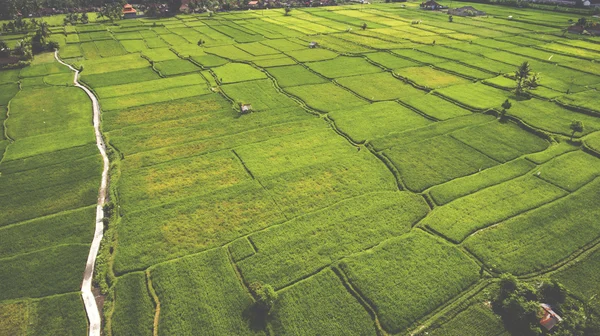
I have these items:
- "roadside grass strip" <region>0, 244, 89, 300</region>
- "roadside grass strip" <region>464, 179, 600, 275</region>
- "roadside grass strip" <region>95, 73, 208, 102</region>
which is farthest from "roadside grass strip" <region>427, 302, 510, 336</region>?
"roadside grass strip" <region>95, 73, 208, 102</region>

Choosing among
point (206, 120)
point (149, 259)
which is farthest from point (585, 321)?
point (206, 120)

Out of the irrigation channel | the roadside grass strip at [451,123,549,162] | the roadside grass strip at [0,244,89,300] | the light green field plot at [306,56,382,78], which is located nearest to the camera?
the irrigation channel

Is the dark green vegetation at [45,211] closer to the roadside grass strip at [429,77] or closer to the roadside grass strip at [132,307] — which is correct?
the roadside grass strip at [132,307]

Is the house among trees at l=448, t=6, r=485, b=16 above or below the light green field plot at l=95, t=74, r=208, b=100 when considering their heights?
above

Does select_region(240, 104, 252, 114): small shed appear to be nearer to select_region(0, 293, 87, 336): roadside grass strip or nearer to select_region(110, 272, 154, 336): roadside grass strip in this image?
select_region(110, 272, 154, 336): roadside grass strip

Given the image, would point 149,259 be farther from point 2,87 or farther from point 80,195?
point 2,87

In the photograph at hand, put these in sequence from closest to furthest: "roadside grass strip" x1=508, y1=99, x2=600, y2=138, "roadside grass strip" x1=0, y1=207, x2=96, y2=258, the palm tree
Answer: "roadside grass strip" x1=0, y1=207, x2=96, y2=258 → "roadside grass strip" x1=508, y1=99, x2=600, y2=138 → the palm tree
